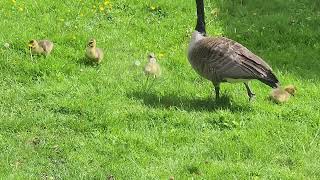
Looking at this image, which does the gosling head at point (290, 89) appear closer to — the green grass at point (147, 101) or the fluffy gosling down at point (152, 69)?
the green grass at point (147, 101)

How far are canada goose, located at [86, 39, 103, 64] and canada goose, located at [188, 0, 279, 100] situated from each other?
64.9 inches

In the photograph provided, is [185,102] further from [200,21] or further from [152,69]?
[200,21]

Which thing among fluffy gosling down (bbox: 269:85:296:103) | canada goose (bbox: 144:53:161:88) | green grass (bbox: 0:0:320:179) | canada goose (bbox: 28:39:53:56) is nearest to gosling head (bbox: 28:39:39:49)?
canada goose (bbox: 28:39:53:56)

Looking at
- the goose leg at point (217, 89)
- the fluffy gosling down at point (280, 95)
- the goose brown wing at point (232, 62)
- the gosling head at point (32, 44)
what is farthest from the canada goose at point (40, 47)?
the fluffy gosling down at point (280, 95)

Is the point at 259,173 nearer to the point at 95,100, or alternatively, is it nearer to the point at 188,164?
the point at 188,164

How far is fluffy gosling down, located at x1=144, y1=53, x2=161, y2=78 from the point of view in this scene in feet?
29.9

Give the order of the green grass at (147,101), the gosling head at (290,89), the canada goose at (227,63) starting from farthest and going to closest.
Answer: the gosling head at (290,89)
the canada goose at (227,63)
the green grass at (147,101)

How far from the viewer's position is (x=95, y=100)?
335 inches

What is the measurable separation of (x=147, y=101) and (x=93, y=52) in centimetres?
146

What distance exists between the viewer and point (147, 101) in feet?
28.2

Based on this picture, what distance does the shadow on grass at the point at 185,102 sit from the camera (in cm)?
845

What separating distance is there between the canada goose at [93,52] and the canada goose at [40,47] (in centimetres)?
65

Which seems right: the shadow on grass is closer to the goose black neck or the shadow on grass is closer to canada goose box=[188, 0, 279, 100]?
canada goose box=[188, 0, 279, 100]

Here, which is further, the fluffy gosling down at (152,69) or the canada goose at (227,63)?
the fluffy gosling down at (152,69)
